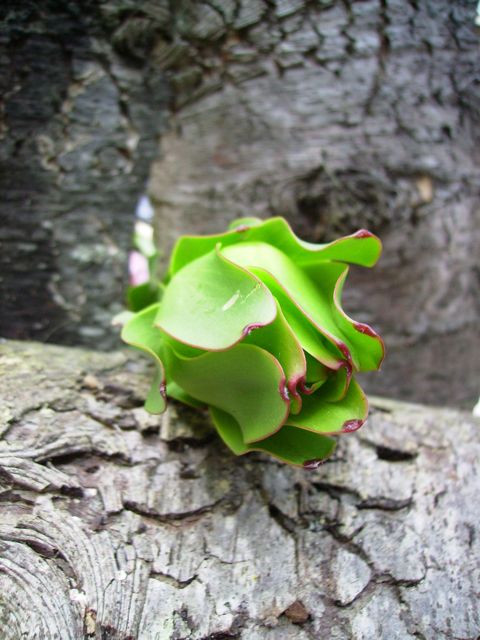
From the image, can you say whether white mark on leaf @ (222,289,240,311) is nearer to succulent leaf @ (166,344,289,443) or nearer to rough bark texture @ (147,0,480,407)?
succulent leaf @ (166,344,289,443)

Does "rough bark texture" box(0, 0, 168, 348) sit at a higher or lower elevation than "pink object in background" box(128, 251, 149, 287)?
higher

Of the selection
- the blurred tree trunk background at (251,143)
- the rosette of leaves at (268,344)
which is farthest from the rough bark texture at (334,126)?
the rosette of leaves at (268,344)

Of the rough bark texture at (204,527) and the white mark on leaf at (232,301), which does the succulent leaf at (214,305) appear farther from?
the rough bark texture at (204,527)

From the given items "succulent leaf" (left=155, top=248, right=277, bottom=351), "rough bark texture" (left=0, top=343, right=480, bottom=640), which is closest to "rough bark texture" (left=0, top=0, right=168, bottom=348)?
"rough bark texture" (left=0, top=343, right=480, bottom=640)

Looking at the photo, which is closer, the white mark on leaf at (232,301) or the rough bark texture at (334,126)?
the white mark on leaf at (232,301)

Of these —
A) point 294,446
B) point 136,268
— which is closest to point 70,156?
point 136,268

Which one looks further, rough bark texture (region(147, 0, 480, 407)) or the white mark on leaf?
rough bark texture (region(147, 0, 480, 407))
